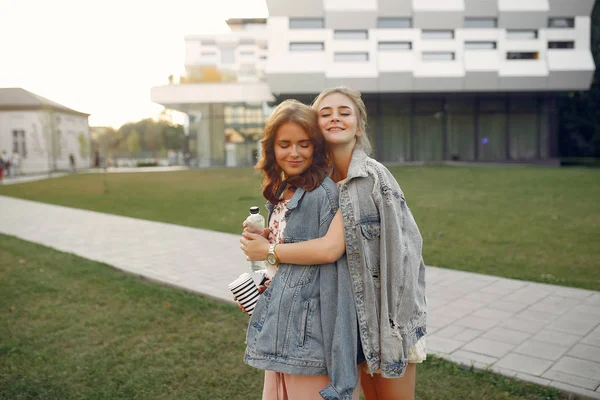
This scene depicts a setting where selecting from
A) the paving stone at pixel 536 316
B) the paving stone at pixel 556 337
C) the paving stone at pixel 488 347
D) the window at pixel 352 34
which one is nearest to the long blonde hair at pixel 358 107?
→ the paving stone at pixel 488 347

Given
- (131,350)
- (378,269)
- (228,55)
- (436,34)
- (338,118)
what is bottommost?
(131,350)

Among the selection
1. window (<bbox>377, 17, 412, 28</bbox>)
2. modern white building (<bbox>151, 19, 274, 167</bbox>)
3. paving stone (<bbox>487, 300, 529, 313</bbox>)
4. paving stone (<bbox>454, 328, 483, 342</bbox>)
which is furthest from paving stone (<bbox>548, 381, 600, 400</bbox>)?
modern white building (<bbox>151, 19, 274, 167</bbox>)

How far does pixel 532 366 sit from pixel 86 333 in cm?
413

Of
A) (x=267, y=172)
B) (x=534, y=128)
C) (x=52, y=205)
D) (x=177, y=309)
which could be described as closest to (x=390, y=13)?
(x=534, y=128)

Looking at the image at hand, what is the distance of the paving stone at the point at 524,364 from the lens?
396 centimetres

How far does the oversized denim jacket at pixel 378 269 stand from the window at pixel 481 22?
38.2 metres

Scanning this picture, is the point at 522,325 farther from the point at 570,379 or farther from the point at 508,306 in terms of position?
the point at 570,379

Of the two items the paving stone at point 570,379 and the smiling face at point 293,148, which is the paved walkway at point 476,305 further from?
the smiling face at point 293,148

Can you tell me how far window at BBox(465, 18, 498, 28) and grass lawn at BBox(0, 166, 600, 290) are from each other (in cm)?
1695

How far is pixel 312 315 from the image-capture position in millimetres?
2094

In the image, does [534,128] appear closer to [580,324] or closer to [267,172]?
[580,324]

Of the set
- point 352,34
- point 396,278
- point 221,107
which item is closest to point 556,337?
point 396,278

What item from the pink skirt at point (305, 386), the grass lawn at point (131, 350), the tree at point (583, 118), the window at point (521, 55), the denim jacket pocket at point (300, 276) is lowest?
the grass lawn at point (131, 350)

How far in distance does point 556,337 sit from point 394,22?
34.8 metres
